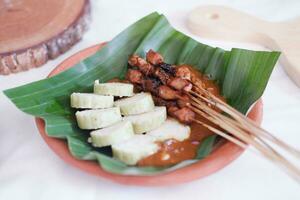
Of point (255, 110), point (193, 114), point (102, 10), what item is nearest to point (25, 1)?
point (102, 10)

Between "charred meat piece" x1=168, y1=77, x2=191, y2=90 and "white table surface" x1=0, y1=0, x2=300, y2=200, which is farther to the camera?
"charred meat piece" x1=168, y1=77, x2=191, y2=90

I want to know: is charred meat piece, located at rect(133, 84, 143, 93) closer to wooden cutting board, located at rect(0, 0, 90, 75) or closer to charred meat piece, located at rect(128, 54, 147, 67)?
charred meat piece, located at rect(128, 54, 147, 67)

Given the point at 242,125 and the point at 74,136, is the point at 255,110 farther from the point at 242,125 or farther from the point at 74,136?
the point at 74,136

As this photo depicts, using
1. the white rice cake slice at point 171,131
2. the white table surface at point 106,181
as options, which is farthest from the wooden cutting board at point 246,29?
the white rice cake slice at point 171,131

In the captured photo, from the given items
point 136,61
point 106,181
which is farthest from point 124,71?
point 106,181

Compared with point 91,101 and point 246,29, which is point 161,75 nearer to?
point 91,101

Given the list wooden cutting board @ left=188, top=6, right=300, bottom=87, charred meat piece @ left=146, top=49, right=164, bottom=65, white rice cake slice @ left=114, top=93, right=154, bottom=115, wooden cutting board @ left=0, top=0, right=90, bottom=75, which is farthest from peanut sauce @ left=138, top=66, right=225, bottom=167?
wooden cutting board @ left=0, top=0, right=90, bottom=75
